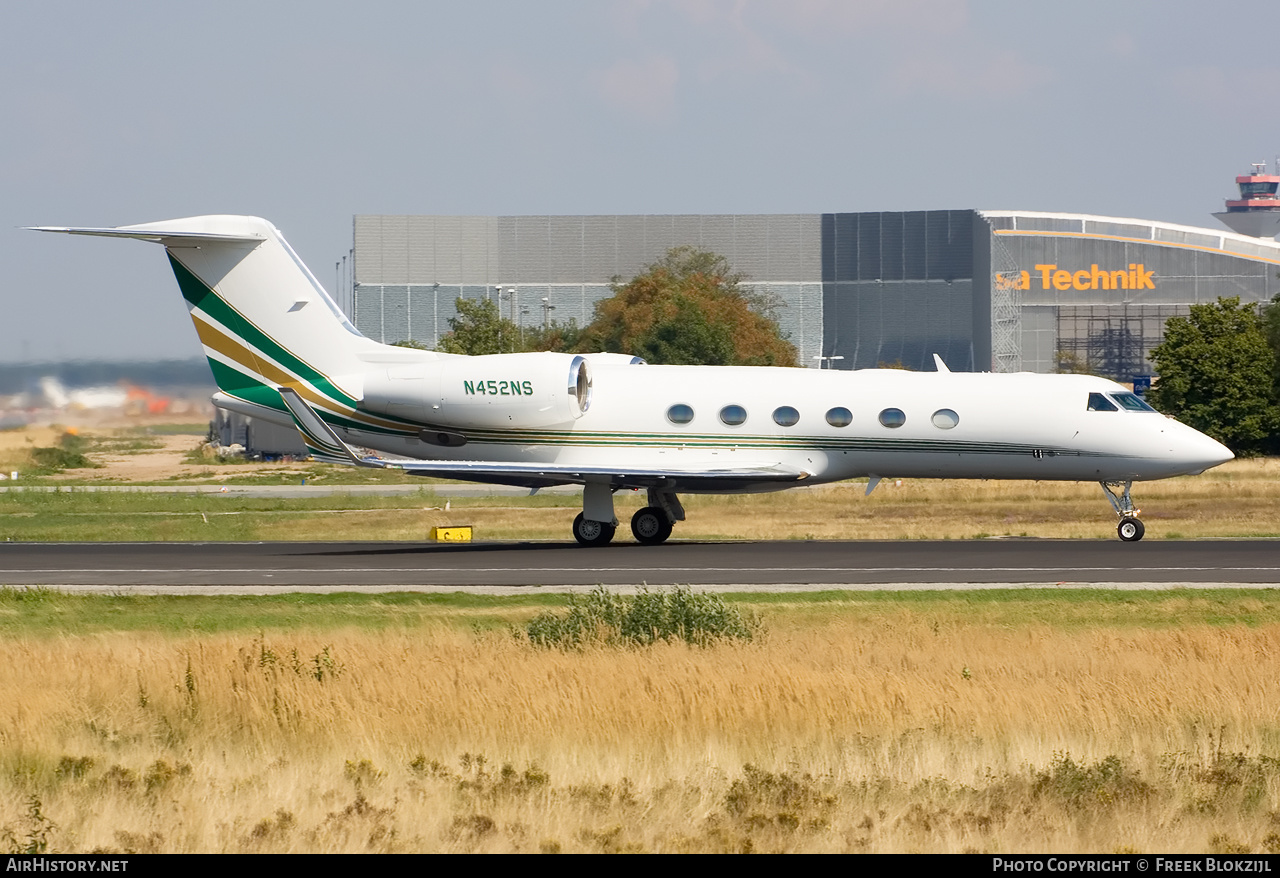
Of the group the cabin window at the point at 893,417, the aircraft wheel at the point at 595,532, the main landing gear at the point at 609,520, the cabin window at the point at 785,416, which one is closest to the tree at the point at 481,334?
the main landing gear at the point at 609,520

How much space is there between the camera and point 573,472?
87.7 ft

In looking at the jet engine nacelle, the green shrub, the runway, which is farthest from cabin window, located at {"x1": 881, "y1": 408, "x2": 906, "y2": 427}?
the green shrub

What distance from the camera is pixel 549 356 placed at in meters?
27.7

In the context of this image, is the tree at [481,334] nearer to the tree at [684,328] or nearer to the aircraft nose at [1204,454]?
the tree at [684,328]

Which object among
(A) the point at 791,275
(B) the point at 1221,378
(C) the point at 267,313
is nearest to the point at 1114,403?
(C) the point at 267,313

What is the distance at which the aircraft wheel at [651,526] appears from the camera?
28.2m

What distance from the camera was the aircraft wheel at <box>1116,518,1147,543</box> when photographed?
88.8 ft

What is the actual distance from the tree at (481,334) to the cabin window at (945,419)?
48.5 metres

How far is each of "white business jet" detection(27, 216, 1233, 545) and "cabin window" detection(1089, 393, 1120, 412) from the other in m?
0.02

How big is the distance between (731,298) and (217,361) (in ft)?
205

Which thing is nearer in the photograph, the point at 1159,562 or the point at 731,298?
the point at 1159,562

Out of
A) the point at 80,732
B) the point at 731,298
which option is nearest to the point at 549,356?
the point at 80,732

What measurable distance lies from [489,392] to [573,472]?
2193 mm

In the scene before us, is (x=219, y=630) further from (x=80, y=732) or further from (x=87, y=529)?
(x=87, y=529)
